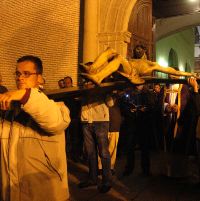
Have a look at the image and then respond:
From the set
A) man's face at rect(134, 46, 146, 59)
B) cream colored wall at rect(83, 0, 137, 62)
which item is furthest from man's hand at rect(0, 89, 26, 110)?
cream colored wall at rect(83, 0, 137, 62)

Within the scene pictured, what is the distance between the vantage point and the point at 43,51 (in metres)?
10.4

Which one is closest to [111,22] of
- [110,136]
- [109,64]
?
[110,136]

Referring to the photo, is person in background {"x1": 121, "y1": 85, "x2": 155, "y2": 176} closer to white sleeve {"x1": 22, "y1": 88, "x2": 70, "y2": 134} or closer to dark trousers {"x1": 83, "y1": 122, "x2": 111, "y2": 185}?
dark trousers {"x1": 83, "y1": 122, "x2": 111, "y2": 185}

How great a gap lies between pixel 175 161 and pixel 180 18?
1208 cm

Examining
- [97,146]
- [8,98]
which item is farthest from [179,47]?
[8,98]

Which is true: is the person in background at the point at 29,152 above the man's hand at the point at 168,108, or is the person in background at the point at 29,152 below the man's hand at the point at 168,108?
below

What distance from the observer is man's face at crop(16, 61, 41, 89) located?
2.48 meters

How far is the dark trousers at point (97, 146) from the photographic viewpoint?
5.29 m

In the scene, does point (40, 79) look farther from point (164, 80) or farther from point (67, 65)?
point (67, 65)

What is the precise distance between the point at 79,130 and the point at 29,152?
5.27 metres

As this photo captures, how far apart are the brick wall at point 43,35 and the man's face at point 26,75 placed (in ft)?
23.6

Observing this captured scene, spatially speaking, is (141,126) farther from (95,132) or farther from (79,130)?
(79,130)

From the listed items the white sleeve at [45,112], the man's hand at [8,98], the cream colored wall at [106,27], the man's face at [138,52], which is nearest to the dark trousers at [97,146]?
the man's face at [138,52]

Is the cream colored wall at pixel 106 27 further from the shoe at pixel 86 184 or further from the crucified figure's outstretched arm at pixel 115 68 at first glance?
the crucified figure's outstretched arm at pixel 115 68
